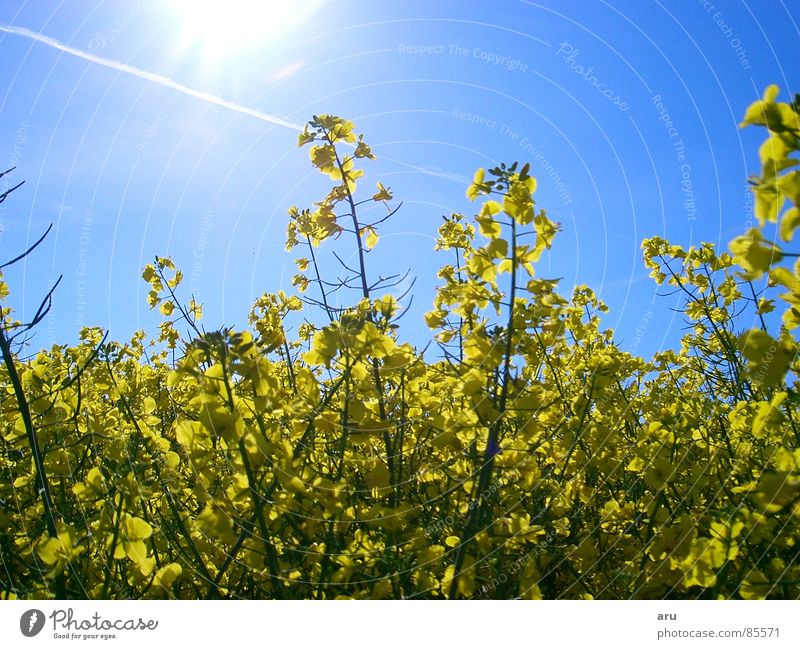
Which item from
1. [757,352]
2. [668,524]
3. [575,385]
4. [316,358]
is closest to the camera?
[757,352]

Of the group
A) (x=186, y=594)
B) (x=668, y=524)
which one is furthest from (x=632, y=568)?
(x=186, y=594)

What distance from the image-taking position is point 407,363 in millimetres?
2217

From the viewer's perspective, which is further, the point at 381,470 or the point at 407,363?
the point at 381,470

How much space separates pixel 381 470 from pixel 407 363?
0.53 metres

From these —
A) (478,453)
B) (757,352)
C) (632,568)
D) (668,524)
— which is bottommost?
(632,568)

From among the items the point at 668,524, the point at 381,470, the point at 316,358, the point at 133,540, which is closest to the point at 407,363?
the point at 316,358

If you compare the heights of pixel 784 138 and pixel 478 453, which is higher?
pixel 784 138

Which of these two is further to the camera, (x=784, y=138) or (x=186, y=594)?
(x=186, y=594)

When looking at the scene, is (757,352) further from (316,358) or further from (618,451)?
(618,451)
